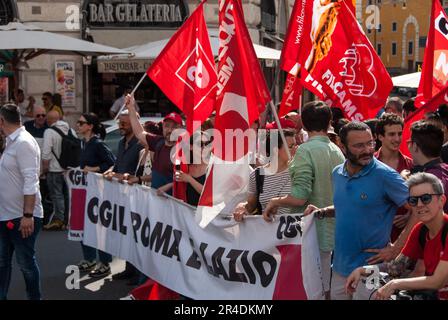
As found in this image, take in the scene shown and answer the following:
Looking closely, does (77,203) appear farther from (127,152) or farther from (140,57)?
(140,57)

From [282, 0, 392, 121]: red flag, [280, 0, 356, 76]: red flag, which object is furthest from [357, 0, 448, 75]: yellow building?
[280, 0, 356, 76]: red flag

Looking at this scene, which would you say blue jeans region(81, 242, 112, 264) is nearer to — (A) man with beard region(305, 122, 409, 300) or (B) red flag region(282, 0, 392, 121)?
(B) red flag region(282, 0, 392, 121)

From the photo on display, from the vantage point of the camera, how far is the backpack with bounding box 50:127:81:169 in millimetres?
11430

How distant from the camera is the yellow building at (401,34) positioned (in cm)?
8206

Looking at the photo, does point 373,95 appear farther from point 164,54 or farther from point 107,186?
point 107,186

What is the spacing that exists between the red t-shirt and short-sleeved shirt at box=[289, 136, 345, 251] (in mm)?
1060

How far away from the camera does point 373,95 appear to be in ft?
27.9

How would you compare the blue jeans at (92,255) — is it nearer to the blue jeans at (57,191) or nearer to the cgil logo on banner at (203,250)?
the cgil logo on banner at (203,250)

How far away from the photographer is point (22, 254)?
279 inches

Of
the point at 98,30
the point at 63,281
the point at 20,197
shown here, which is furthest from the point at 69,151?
the point at 98,30

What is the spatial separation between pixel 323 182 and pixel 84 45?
30.6ft

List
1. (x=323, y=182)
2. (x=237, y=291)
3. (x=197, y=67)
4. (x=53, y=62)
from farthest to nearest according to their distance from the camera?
(x=53, y=62) < (x=197, y=67) < (x=237, y=291) < (x=323, y=182)

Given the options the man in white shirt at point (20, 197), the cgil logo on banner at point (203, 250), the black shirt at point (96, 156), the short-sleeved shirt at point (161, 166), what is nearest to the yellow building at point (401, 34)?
the black shirt at point (96, 156)

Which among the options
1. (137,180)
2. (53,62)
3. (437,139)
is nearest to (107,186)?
(137,180)
